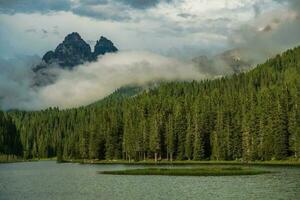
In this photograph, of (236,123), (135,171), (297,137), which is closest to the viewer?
(135,171)

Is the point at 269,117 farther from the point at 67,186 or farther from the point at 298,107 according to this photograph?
the point at 67,186

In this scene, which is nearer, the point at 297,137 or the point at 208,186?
the point at 208,186

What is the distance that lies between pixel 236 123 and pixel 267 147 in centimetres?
2477

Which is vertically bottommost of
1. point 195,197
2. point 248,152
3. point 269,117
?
point 195,197

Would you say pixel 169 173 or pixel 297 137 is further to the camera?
pixel 297 137

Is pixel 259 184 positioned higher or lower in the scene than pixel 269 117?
lower

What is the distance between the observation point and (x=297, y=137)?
160 metres

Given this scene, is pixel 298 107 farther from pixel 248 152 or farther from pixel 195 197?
pixel 195 197

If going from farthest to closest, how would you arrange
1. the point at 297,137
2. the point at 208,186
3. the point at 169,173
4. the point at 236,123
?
1. the point at 236,123
2. the point at 297,137
3. the point at 169,173
4. the point at 208,186

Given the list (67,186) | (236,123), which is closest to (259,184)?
(67,186)

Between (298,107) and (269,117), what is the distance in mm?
9584

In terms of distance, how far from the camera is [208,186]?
87625mm

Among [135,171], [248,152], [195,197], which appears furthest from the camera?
[248,152]

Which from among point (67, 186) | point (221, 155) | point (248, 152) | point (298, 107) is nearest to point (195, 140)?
point (221, 155)
